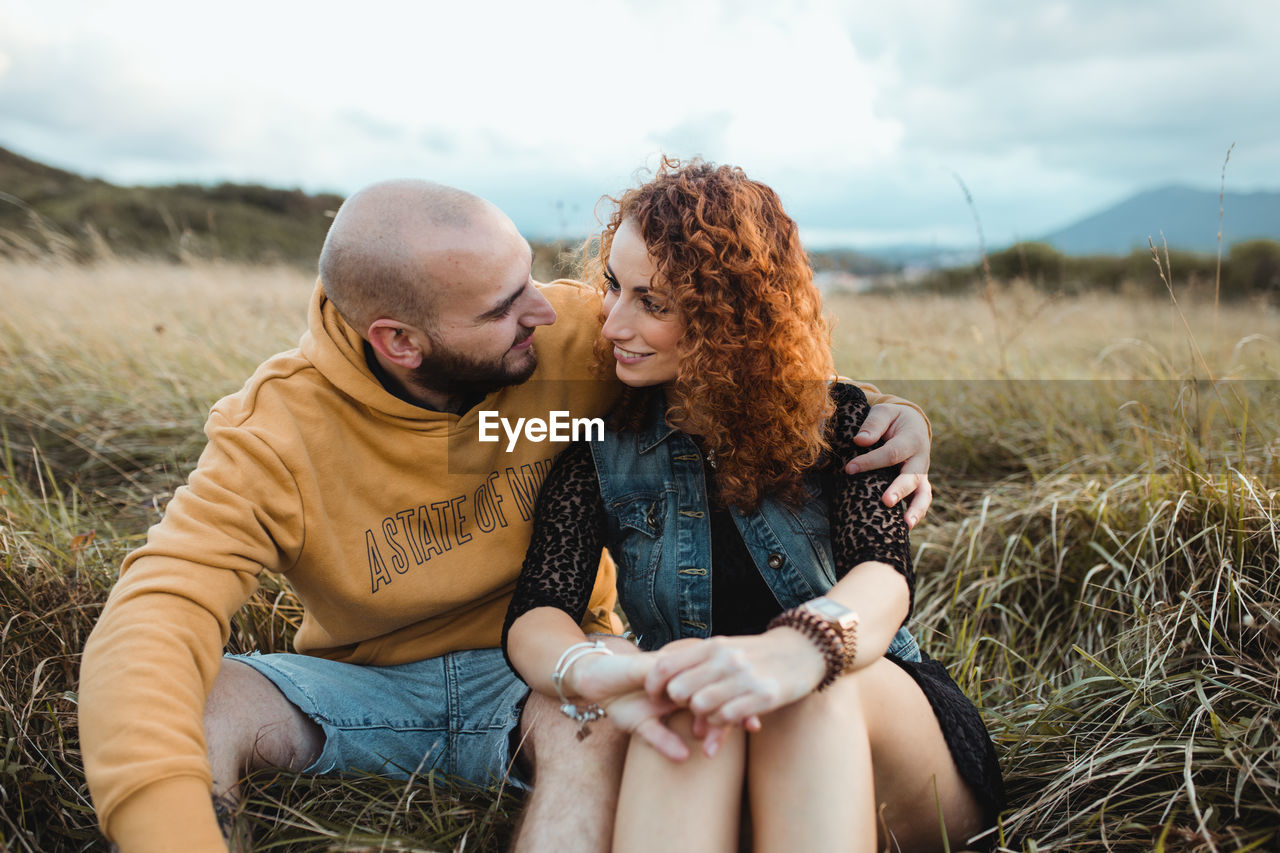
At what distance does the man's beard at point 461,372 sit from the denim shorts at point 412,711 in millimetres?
735

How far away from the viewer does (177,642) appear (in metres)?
1.71

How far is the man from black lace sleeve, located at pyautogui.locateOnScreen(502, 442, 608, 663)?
0.17 meters

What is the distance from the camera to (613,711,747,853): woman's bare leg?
155 cm

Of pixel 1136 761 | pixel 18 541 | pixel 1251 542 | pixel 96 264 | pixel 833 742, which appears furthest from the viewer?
pixel 96 264

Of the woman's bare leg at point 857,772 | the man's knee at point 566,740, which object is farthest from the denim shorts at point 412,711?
the woman's bare leg at point 857,772

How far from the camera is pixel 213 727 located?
186 centimetres

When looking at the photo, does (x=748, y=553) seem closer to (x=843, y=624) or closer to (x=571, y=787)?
(x=843, y=624)

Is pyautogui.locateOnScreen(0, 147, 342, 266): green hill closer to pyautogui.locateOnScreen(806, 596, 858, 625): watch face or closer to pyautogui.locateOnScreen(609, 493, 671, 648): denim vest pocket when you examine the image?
pyautogui.locateOnScreen(609, 493, 671, 648): denim vest pocket

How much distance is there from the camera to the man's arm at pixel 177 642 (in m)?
1.54

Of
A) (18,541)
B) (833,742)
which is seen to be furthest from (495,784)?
(18,541)

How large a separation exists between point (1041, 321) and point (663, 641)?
613 cm

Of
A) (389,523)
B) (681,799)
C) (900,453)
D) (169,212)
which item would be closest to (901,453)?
(900,453)

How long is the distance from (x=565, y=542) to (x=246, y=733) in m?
0.84

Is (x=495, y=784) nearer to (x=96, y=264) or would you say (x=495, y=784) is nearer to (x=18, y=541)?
(x=18, y=541)
